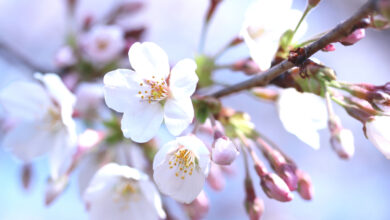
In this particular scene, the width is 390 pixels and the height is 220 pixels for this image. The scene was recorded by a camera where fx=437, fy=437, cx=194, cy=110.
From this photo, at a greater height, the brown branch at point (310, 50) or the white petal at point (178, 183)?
the brown branch at point (310, 50)

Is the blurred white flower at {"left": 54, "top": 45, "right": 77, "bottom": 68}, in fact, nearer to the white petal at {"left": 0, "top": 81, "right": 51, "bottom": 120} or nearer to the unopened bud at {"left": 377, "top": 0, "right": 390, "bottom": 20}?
the white petal at {"left": 0, "top": 81, "right": 51, "bottom": 120}

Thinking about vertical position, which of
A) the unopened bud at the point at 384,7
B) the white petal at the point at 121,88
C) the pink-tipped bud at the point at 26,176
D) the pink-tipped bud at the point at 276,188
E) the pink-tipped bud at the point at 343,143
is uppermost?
the unopened bud at the point at 384,7

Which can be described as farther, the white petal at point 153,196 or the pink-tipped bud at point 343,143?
the white petal at point 153,196

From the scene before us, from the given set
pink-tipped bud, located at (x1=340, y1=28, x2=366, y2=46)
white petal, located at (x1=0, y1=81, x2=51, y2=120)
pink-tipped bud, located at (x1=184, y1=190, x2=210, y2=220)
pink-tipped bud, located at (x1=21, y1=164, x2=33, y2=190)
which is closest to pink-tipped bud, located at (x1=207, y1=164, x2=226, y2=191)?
pink-tipped bud, located at (x1=184, y1=190, x2=210, y2=220)

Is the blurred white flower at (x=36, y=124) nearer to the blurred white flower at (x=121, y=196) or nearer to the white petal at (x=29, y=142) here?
the white petal at (x=29, y=142)

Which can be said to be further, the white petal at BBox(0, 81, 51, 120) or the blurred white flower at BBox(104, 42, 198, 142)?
the white petal at BBox(0, 81, 51, 120)

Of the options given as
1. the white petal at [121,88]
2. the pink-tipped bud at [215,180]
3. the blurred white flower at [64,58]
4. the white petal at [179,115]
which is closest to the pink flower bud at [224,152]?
the white petal at [179,115]

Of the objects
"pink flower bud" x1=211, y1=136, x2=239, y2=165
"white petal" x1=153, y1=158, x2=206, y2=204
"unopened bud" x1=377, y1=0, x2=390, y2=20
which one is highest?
"unopened bud" x1=377, y1=0, x2=390, y2=20
